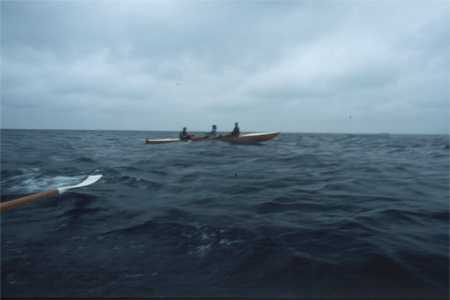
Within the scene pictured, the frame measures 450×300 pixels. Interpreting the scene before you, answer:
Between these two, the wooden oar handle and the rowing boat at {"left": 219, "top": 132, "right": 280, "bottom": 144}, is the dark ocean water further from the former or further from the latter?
the rowing boat at {"left": 219, "top": 132, "right": 280, "bottom": 144}

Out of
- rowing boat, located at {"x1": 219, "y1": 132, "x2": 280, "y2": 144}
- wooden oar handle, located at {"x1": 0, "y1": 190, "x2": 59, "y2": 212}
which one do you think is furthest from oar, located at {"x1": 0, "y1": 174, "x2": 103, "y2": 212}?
rowing boat, located at {"x1": 219, "y1": 132, "x2": 280, "y2": 144}

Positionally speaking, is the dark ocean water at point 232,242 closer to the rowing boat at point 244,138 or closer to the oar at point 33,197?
the oar at point 33,197

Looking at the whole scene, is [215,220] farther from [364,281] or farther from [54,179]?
[54,179]

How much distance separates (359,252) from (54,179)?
1135cm

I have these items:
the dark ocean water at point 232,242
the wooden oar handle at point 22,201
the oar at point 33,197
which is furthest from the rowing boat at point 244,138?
the wooden oar handle at point 22,201

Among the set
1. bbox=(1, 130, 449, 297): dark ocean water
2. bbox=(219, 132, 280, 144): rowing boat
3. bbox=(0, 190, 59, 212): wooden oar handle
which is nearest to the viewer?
bbox=(1, 130, 449, 297): dark ocean water

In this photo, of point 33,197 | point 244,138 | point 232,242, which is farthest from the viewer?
point 244,138

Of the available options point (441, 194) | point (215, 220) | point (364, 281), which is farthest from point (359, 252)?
point (441, 194)

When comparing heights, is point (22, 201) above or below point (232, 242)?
above

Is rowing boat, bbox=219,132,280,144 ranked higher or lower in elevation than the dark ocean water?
higher

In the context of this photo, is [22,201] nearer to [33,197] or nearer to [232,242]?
[33,197]

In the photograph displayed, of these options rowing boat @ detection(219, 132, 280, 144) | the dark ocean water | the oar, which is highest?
rowing boat @ detection(219, 132, 280, 144)

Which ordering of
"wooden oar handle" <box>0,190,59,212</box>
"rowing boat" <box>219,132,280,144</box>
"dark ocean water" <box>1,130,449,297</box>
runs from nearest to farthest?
"dark ocean water" <box>1,130,449,297</box>
"wooden oar handle" <box>0,190,59,212</box>
"rowing boat" <box>219,132,280,144</box>

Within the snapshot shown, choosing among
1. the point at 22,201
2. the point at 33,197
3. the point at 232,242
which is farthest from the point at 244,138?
the point at 232,242
